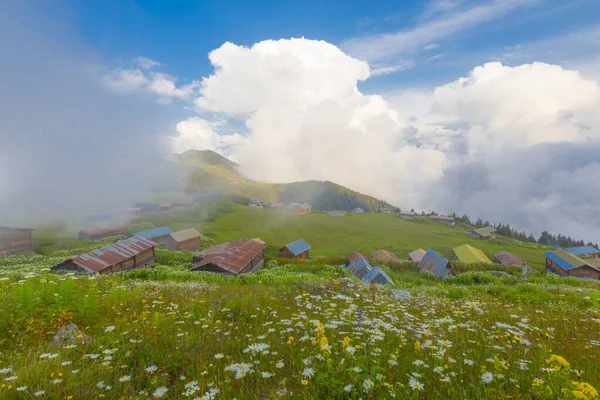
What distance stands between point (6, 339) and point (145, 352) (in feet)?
10.4

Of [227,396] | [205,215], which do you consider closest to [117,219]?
[205,215]

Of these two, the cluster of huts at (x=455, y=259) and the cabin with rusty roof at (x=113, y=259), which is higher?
the cabin with rusty roof at (x=113, y=259)

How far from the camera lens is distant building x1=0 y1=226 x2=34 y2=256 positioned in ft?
174

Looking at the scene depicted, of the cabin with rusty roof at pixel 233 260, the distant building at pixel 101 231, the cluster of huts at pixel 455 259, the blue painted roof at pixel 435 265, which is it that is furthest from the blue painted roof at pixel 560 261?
the distant building at pixel 101 231

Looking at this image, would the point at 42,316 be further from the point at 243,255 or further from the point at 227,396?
the point at 243,255

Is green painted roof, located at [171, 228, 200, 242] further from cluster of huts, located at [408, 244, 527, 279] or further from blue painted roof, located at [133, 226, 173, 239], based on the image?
cluster of huts, located at [408, 244, 527, 279]

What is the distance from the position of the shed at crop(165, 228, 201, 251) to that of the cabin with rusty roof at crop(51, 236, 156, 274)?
30945mm

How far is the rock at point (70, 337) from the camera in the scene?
4910mm

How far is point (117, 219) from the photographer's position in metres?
103

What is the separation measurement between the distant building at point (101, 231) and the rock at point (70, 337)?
87950 millimetres

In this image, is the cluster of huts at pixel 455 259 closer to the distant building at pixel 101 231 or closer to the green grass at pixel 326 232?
the green grass at pixel 326 232

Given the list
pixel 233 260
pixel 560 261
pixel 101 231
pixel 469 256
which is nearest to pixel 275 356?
pixel 233 260

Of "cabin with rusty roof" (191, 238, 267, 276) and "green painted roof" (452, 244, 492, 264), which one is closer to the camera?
"cabin with rusty roof" (191, 238, 267, 276)

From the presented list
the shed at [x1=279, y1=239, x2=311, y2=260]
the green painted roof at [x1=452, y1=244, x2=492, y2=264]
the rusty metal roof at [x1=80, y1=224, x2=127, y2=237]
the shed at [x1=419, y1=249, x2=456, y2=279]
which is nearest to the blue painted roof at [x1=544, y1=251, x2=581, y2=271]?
the green painted roof at [x1=452, y1=244, x2=492, y2=264]
